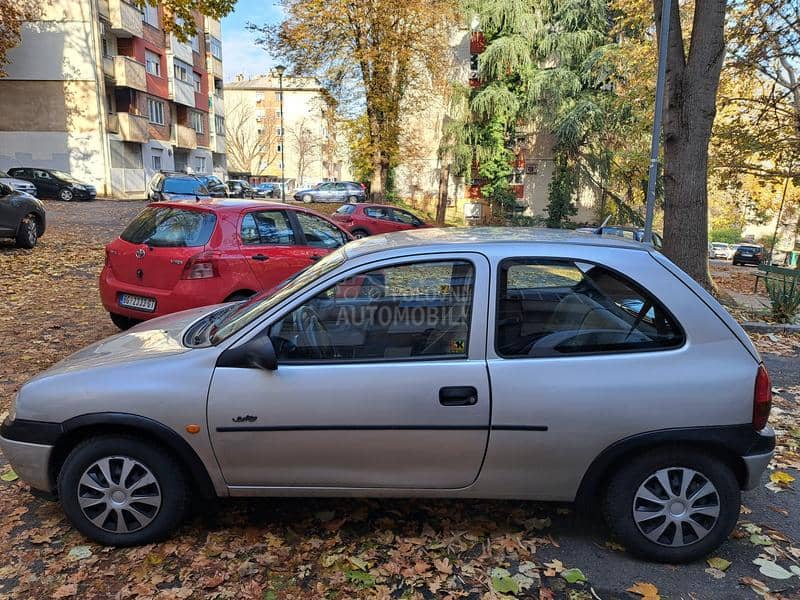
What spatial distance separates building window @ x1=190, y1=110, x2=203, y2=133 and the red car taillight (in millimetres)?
Answer: 43821

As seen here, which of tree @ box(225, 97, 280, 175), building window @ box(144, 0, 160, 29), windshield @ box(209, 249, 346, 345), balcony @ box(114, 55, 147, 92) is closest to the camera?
windshield @ box(209, 249, 346, 345)

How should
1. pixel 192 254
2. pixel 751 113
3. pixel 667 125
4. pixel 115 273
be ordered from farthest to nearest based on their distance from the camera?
pixel 751 113 < pixel 667 125 < pixel 115 273 < pixel 192 254

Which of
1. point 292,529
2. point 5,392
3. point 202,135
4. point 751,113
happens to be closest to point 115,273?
point 5,392

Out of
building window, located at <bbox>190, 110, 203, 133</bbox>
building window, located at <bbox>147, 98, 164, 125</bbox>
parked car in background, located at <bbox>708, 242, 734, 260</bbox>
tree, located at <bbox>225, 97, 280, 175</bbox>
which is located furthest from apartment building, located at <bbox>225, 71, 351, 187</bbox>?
parked car in background, located at <bbox>708, 242, 734, 260</bbox>

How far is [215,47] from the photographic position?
166ft

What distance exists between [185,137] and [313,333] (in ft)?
146

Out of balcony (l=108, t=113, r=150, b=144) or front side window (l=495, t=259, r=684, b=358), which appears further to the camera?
balcony (l=108, t=113, r=150, b=144)

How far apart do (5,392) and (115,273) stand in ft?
5.72

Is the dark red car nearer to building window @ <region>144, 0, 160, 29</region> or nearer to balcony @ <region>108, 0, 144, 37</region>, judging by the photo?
balcony @ <region>108, 0, 144, 37</region>

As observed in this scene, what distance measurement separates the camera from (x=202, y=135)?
1873 inches

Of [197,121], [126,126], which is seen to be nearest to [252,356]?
[126,126]

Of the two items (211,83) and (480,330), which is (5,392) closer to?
(480,330)

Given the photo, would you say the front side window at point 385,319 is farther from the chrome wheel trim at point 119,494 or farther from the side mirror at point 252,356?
the chrome wheel trim at point 119,494

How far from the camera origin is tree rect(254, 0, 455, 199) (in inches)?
829
